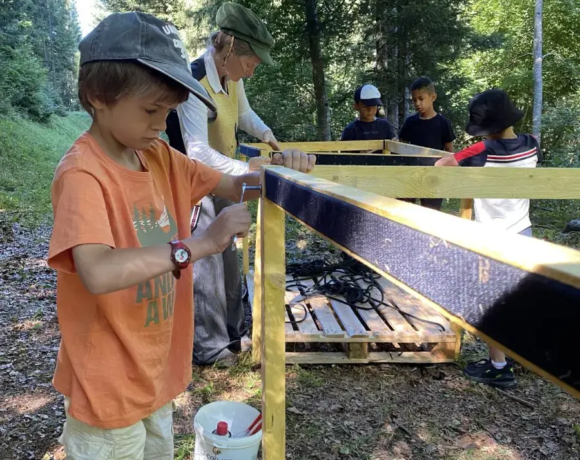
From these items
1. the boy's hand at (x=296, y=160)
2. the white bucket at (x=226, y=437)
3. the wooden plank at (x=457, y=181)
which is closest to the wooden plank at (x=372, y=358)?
the white bucket at (x=226, y=437)

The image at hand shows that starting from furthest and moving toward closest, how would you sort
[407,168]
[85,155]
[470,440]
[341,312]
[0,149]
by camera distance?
[0,149], [341,312], [470,440], [407,168], [85,155]

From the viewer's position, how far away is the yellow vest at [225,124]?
2826 mm

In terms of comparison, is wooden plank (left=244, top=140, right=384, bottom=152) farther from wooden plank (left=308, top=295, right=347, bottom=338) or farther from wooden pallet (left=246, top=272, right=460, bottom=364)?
wooden pallet (left=246, top=272, right=460, bottom=364)

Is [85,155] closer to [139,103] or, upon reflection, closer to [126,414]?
[139,103]

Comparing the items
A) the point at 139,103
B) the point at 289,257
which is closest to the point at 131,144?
the point at 139,103

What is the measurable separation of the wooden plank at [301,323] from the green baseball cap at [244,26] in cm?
174

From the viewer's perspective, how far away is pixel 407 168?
5.87ft

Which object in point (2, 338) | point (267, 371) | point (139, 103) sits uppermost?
point (139, 103)

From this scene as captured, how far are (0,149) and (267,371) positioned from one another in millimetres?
13831

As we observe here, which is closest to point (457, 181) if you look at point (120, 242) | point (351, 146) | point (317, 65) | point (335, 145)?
point (120, 242)

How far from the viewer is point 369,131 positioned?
17.6 feet

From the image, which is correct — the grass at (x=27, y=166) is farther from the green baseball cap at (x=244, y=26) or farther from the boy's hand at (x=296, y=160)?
the boy's hand at (x=296, y=160)

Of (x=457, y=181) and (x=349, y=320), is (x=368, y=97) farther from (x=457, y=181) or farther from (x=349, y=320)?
(x=457, y=181)

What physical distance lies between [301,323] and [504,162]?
5.56 feet
